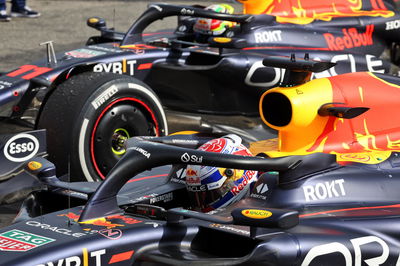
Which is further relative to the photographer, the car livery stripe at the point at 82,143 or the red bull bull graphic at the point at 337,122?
the car livery stripe at the point at 82,143

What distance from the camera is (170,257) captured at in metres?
5.04

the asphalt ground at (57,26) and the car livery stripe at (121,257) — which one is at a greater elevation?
the car livery stripe at (121,257)

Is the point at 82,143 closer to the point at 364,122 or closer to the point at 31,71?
the point at 31,71

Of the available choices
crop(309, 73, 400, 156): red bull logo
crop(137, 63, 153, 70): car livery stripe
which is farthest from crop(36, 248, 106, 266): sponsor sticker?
crop(137, 63, 153, 70): car livery stripe

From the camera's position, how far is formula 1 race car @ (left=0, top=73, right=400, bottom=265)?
5012 millimetres

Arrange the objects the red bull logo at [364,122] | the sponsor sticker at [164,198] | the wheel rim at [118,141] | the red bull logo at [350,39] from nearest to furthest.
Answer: the sponsor sticker at [164,198], the red bull logo at [364,122], the wheel rim at [118,141], the red bull logo at [350,39]

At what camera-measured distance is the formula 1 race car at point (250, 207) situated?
501 cm

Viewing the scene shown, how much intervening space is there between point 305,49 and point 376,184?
4.48 metres

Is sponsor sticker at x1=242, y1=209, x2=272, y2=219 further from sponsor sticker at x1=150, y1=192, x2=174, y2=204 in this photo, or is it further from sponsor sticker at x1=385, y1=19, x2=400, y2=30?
sponsor sticker at x1=385, y1=19, x2=400, y2=30


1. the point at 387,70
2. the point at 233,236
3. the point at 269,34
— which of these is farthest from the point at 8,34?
the point at 233,236

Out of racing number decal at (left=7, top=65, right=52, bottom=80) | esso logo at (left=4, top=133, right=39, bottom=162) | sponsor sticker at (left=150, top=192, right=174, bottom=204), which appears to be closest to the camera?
sponsor sticker at (left=150, top=192, right=174, bottom=204)

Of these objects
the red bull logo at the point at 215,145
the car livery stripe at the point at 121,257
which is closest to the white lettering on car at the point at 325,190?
the red bull logo at the point at 215,145

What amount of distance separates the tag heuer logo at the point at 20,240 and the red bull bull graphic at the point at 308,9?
19.6 feet

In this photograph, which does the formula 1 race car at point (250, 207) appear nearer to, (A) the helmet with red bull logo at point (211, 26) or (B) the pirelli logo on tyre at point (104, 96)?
(B) the pirelli logo on tyre at point (104, 96)
